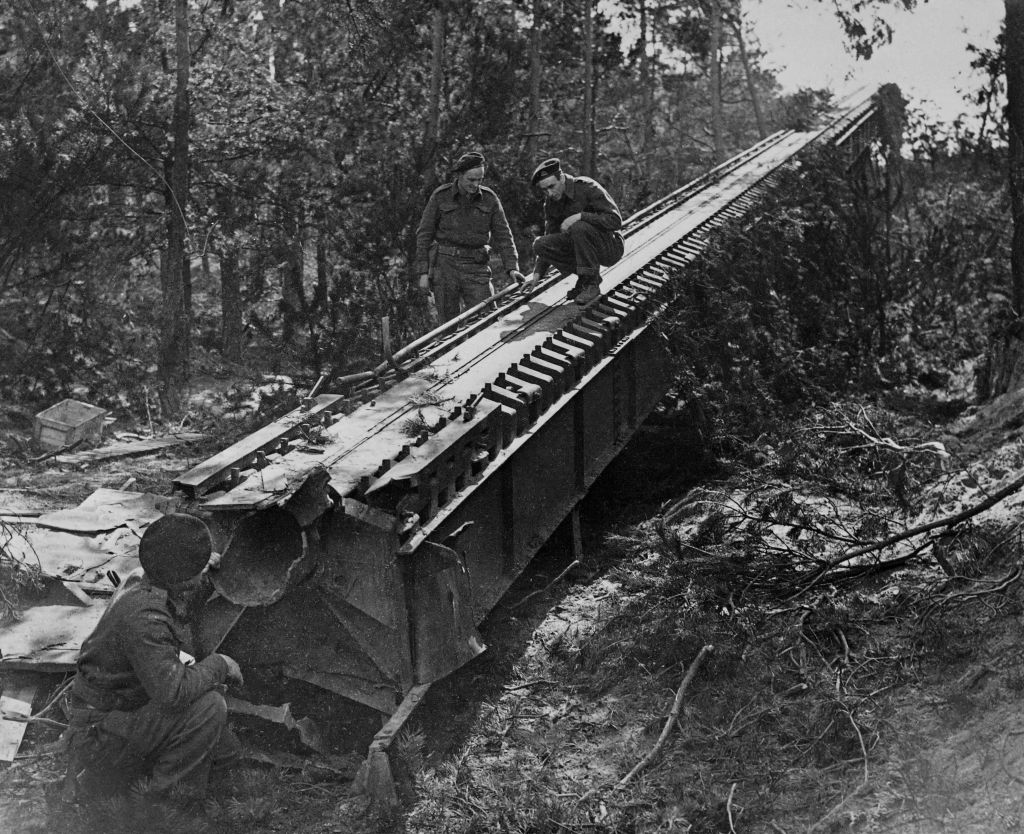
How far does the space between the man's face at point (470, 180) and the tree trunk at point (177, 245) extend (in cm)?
727

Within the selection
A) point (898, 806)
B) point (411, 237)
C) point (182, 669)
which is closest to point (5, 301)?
point (411, 237)

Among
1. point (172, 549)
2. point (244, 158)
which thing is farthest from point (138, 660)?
point (244, 158)

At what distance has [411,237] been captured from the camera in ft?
53.3

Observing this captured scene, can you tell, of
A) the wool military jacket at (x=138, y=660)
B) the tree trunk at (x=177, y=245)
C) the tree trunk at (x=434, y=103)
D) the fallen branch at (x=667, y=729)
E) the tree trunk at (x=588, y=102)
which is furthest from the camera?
the tree trunk at (x=588, y=102)

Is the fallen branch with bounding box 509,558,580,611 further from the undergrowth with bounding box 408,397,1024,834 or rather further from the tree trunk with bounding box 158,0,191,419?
the tree trunk with bounding box 158,0,191,419

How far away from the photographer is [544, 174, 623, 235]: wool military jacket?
957 cm

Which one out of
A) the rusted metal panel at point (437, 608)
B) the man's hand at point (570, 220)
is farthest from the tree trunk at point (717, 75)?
the rusted metal panel at point (437, 608)

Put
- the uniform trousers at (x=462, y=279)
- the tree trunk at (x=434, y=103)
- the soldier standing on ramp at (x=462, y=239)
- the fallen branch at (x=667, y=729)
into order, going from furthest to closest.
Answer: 1. the tree trunk at (x=434, y=103)
2. the uniform trousers at (x=462, y=279)
3. the soldier standing on ramp at (x=462, y=239)
4. the fallen branch at (x=667, y=729)

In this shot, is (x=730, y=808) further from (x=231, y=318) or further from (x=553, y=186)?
(x=231, y=318)

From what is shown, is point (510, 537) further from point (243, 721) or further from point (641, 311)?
point (641, 311)

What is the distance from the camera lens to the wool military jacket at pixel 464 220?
35.8ft

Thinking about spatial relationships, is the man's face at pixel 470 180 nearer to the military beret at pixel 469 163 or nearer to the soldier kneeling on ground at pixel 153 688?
the military beret at pixel 469 163

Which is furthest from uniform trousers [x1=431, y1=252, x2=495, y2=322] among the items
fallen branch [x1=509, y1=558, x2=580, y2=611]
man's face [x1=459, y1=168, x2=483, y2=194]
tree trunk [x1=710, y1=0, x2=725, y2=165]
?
tree trunk [x1=710, y1=0, x2=725, y2=165]

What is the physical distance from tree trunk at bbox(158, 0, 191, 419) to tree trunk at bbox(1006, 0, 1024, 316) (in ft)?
35.8
